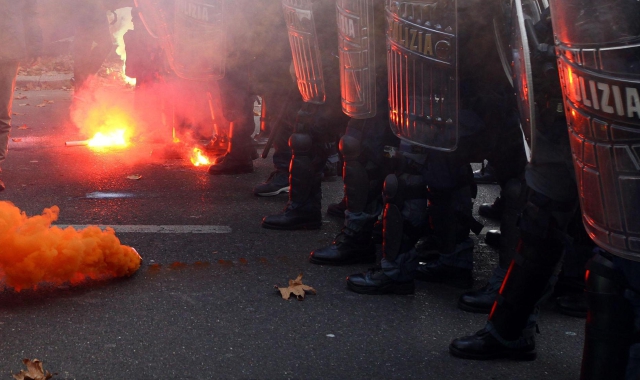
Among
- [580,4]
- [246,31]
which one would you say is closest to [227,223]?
[246,31]

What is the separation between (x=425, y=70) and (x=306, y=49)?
113 centimetres

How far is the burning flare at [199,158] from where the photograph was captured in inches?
254

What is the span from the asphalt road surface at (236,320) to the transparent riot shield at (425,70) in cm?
74

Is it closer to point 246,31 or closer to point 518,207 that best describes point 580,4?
point 518,207

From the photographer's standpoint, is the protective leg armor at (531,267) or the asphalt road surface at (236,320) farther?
the asphalt road surface at (236,320)

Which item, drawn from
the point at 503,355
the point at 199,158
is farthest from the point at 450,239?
the point at 199,158

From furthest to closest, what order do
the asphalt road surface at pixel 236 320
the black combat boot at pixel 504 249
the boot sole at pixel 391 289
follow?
the boot sole at pixel 391 289 < the black combat boot at pixel 504 249 < the asphalt road surface at pixel 236 320

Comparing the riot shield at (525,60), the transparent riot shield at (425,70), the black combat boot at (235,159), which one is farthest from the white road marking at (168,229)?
the riot shield at (525,60)

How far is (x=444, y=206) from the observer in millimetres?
3414

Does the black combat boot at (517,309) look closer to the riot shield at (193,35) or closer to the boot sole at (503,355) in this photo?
the boot sole at (503,355)

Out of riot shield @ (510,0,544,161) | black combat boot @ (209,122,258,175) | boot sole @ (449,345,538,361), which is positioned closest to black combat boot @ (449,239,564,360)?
boot sole @ (449,345,538,361)

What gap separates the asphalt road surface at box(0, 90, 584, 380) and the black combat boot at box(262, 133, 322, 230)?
0.08 m

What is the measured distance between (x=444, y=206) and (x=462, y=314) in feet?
1.57

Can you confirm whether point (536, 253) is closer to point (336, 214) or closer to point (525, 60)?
point (525, 60)
